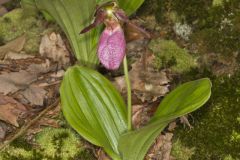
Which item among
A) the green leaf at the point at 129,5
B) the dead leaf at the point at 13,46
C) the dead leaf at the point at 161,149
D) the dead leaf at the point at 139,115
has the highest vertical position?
the green leaf at the point at 129,5

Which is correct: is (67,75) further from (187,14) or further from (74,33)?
(187,14)

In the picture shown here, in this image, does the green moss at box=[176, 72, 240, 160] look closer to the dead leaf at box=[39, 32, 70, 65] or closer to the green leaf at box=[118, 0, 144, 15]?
the green leaf at box=[118, 0, 144, 15]

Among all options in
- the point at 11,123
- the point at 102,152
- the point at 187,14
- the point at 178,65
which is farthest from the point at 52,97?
the point at 187,14

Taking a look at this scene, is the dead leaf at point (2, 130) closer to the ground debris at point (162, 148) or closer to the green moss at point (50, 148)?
the green moss at point (50, 148)

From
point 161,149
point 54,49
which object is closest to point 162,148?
point 161,149

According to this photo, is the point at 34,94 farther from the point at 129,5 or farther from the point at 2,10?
the point at 2,10

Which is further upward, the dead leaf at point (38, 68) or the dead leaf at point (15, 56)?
the dead leaf at point (15, 56)

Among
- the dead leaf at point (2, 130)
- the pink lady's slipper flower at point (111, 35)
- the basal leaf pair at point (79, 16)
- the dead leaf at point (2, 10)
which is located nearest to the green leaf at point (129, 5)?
the basal leaf pair at point (79, 16)

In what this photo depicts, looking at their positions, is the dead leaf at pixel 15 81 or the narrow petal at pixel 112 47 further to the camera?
the dead leaf at pixel 15 81
